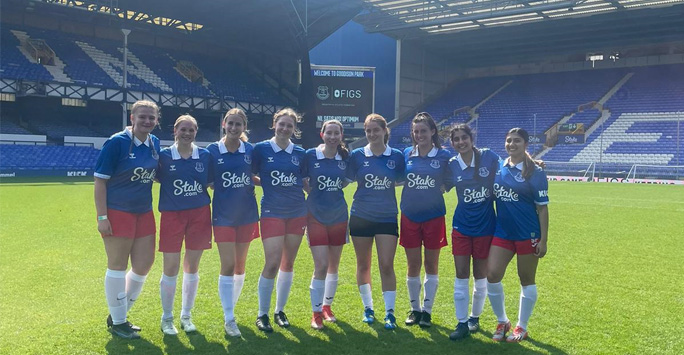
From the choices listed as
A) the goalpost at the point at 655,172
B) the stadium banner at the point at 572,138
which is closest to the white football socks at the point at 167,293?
the goalpost at the point at 655,172

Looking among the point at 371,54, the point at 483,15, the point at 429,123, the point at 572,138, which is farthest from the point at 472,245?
the point at 371,54

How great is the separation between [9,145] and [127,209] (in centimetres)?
2685

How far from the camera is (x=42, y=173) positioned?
86.6ft

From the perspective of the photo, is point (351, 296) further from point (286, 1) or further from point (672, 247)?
point (286, 1)

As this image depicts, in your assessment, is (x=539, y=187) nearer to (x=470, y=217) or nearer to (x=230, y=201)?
(x=470, y=217)

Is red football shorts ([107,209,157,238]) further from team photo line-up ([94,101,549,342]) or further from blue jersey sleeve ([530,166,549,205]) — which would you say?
blue jersey sleeve ([530,166,549,205])

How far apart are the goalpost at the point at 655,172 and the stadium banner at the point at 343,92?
1416 centimetres

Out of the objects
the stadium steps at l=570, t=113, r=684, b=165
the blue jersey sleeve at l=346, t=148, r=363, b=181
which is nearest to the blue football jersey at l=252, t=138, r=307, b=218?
the blue jersey sleeve at l=346, t=148, r=363, b=181

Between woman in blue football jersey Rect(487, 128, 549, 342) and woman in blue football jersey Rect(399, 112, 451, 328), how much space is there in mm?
540

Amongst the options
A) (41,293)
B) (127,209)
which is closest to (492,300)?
(127,209)

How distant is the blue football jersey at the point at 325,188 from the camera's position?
5047 millimetres

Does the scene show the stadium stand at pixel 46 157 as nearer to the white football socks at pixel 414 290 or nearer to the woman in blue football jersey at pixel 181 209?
the woman in blue football jersey at pixel 181 209

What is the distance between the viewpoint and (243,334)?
4.77 metres

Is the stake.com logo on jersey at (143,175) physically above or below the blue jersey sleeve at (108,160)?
below
